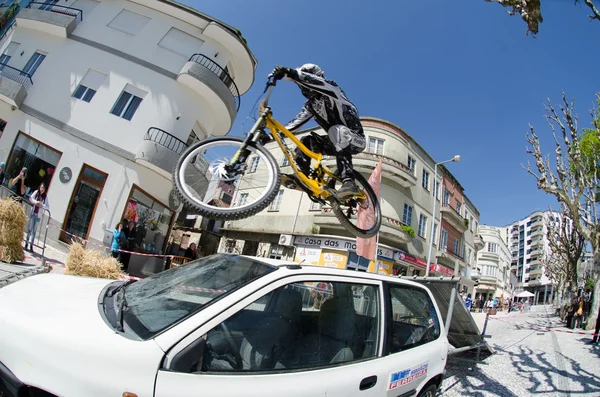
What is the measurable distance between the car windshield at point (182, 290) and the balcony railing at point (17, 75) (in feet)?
51.8

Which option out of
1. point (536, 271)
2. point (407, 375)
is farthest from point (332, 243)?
point (536, 271)

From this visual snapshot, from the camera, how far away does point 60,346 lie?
1488 millimetres

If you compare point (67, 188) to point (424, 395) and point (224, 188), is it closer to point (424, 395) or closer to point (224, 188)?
point (224, 188)

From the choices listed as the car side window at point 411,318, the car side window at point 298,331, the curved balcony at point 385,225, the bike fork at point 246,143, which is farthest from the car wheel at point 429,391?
the curved balcony at point 385,225

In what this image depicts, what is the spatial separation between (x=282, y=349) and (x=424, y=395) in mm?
1870

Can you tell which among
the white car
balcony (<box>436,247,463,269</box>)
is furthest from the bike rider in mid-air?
balcony (<box>436,247,463,269</box>)

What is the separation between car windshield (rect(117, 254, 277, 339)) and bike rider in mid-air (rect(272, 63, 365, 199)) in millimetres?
2525

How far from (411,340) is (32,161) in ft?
50.5

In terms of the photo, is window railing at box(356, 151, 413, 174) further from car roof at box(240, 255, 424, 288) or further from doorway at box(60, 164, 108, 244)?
car roof at box(240, 255, 424, 288)

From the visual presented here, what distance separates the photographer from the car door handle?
211 cm

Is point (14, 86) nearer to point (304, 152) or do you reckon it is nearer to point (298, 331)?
point (304, 152)

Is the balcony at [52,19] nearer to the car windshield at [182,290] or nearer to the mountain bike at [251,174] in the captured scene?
the mountain bike at [251,174]

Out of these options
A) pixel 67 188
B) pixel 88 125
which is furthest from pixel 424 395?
pixel 88 125

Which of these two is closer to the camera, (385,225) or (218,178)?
(218,178)
